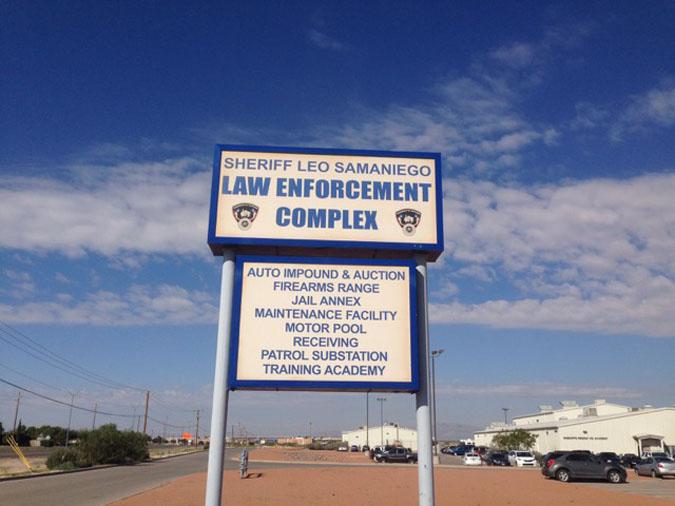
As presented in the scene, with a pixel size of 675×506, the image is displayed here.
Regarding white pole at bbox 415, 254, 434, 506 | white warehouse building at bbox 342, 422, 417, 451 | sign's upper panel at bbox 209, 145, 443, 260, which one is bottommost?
white warehouse building at bbox 342, 422, 417, 451

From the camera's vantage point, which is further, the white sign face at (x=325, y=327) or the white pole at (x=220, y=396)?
the white sign face at (x=325, y=327)

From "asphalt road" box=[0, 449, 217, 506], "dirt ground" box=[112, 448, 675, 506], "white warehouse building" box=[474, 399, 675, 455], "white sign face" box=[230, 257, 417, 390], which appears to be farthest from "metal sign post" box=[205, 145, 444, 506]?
"white warehouse building" box=[474, 399, 675, 455]

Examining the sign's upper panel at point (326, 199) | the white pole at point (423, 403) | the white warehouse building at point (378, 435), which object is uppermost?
the sign's upper panel at point (326, 199)

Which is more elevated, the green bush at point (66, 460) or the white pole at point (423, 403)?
the white pole at point (423, 403)

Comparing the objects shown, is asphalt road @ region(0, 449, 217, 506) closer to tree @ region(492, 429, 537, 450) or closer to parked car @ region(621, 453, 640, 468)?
parked car @ region(621, 453, 640, 468)

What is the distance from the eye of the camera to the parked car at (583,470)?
29.0 meters

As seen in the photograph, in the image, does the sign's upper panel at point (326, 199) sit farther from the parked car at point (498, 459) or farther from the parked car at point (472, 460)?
the parked car at point (498, 459)

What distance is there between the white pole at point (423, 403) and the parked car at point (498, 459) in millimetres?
45039

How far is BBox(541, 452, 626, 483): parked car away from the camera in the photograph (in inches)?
1140

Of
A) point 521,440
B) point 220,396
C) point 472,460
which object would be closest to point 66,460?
point 472,460

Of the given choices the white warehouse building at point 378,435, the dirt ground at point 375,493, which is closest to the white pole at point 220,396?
the dirt ground at point 375,493

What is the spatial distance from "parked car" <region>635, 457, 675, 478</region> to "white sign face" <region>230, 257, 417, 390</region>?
34971 millimetres

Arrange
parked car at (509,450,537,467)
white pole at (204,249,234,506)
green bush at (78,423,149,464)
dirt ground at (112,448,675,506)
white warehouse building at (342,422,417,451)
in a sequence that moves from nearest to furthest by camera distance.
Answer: white pole at (204,249,234,506)
dirt ground at (112,448,675,506)
green bush at (78,423,149,464)
parked car at (509,450,537,467)
white warehouse building at (342,422,417,451)

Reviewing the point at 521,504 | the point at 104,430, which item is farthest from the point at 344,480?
the point at 104,430
